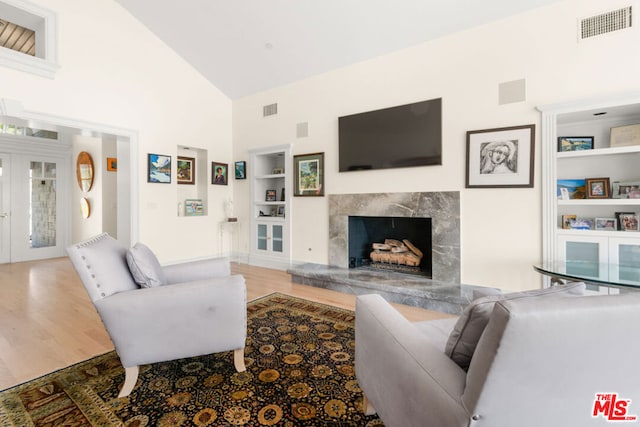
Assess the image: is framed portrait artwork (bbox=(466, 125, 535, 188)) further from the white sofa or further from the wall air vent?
the wall air vent

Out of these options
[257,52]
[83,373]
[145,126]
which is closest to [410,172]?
[257,52]

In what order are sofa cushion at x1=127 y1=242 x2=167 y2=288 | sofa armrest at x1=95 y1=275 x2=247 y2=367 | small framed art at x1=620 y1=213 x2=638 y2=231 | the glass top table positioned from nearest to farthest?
1. sofa armrest at x1=95 y1=275 x2=247 y2=367
2. sofa cushion at x1=127 y1=242 x2=167 y2=288
3. the glass top table
4. small framed art at x1=620 y1=213 x2=638 y2=231

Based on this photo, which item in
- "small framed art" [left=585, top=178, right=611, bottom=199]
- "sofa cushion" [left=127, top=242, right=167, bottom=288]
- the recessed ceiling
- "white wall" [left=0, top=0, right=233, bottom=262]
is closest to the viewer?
"sofa cushion" [left=127, top=242, right=167, bottom=288]

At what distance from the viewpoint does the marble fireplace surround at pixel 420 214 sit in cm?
370

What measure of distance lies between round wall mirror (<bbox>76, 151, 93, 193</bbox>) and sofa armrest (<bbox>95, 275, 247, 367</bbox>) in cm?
644

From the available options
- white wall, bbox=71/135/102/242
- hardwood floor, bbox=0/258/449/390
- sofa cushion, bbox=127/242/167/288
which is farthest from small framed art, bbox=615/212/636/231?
white wall, bbox=71/135/102/242

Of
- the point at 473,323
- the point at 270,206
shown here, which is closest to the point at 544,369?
the point at 473,323

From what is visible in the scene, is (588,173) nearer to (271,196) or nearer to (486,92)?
(486,92)

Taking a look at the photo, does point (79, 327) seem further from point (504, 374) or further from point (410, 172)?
point (410, 172)

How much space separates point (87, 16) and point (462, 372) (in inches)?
229

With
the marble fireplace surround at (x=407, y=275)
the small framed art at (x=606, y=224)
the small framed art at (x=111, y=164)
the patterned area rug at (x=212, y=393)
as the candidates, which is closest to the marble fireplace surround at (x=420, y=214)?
the marble fireplace surround at (x=407, y=275)

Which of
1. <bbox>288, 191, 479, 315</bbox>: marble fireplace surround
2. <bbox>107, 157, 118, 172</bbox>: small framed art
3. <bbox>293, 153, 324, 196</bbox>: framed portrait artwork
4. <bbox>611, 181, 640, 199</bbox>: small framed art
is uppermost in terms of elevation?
<bbox>107, 157, 118, 172</bbox>: small framed art

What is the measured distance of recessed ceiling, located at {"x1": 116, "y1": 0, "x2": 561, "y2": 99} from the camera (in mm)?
3512

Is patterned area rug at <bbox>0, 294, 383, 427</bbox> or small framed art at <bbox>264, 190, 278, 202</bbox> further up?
small framed art at <bbox>264, 190, 278, 202</bbox>
